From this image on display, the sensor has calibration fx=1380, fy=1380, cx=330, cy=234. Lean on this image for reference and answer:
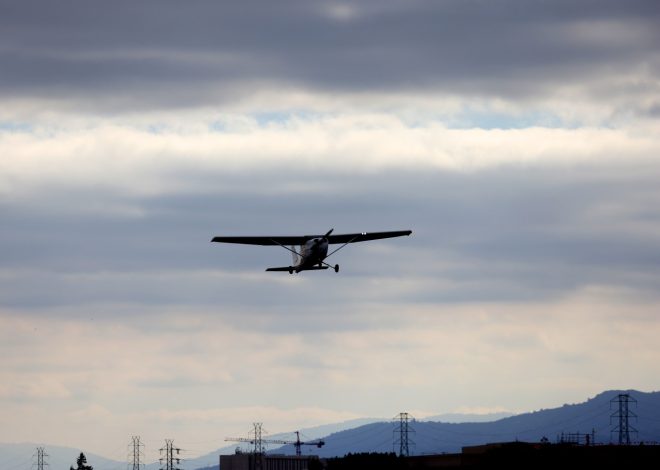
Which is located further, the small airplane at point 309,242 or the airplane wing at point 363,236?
the airplane wing at point 363,236

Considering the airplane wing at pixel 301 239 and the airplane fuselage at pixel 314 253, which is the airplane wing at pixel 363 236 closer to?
the airplane wing at pixel 301 239

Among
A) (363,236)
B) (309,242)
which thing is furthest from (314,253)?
(363,236)

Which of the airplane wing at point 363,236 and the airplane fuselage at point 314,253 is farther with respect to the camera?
the airplane wing at point 363,236

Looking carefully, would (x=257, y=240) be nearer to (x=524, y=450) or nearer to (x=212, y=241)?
(x=212, y=241)

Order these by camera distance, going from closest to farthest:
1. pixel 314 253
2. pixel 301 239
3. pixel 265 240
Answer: pixel 314 253 → pixel 301 239 → pixel 265 240

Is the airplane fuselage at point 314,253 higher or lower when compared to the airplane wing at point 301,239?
lower

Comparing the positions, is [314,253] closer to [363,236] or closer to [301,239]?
[301,239]
